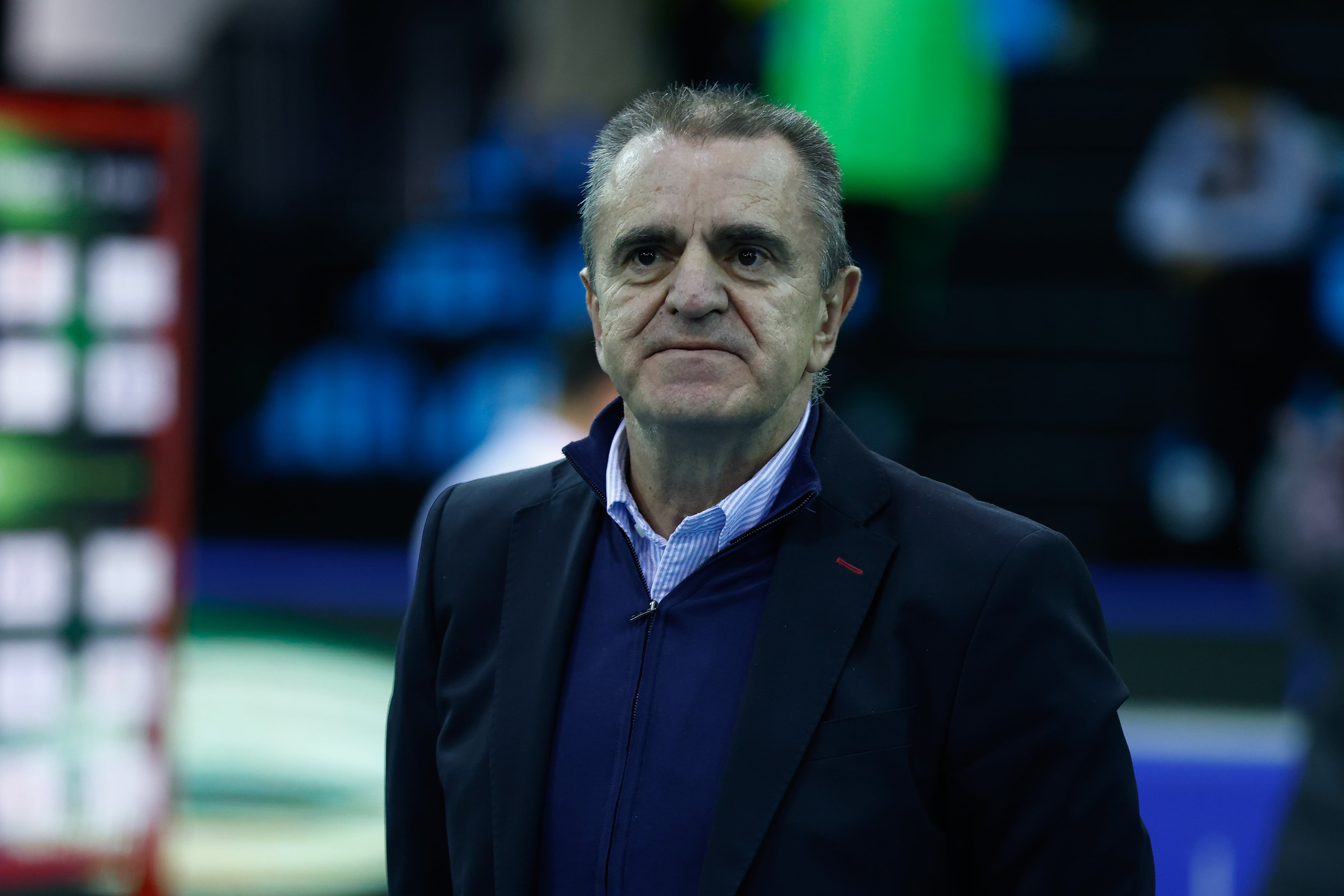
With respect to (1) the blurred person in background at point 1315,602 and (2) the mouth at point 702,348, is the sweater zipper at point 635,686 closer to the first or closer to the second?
(2) the mouth at point 702,348

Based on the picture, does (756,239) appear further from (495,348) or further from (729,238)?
(495,348)

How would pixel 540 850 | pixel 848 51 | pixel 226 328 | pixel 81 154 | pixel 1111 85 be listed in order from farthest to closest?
pixel 226 328 < pixel 1111 85 < pixel 848 51 < pixel 81 154 < pixel 540 850

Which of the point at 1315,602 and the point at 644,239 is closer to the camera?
the point at 644,239

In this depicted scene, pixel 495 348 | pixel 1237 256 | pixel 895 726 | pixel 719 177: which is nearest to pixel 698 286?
pixel 719 177

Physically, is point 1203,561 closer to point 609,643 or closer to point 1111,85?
point 1111,85

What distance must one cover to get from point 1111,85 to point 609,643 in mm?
5669

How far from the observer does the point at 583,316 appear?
19.6 ft

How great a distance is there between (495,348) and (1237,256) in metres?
3.18

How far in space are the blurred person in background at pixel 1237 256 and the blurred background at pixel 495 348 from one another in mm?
15

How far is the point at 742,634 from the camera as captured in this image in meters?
1.77

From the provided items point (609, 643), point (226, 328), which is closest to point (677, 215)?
point (609, 643)

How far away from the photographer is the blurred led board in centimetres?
383

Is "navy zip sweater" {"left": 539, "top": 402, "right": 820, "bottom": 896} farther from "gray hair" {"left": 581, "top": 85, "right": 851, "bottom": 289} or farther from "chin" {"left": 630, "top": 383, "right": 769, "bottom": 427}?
"gray hair" {"left": 581, "top": 85, "right": 851, "bottom": 289}

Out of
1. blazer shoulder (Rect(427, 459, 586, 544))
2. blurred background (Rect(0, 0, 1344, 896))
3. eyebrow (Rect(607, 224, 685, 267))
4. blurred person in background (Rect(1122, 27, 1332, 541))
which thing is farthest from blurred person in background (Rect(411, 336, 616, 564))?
blurred person in background (Rect(1122, 27, 1332, 541))
